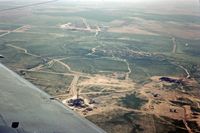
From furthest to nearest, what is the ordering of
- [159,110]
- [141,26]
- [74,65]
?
[141,26]
[74,65]
[159,110]

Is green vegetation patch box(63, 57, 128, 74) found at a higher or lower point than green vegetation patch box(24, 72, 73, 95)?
lower

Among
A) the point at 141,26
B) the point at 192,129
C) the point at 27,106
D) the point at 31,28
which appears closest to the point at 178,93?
the point at 192,129

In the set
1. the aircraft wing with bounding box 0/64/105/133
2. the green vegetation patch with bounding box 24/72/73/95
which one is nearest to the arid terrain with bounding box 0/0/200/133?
the green vegetation patch with bounding box 24/72/73/95

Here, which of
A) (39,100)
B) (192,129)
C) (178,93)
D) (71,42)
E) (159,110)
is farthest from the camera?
(71,42)

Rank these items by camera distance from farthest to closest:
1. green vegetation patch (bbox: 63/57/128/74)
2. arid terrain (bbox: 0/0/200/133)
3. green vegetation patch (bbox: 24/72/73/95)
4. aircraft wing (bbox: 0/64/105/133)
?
green vegetation patch (bbox: 63/57/128/74), green vegetation patch (bbox: 24/72/73/95), arid terrain (bbox: 0/0/200/133), aircraft wing (bbox: 0/64/105/133)

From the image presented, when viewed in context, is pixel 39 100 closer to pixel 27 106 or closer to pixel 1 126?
pixel 27 106

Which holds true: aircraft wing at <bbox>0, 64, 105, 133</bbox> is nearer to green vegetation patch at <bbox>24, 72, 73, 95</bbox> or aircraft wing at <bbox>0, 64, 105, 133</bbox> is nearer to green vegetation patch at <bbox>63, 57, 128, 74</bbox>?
green vegetation patch at <bbox>24, 72, 73, 95</bbox>

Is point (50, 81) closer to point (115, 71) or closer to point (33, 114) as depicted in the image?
point (115, 71)

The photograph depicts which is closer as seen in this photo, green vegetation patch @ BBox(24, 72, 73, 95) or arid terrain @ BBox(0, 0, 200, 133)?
arid terrain @ BBox(0, 0, 200, 133)

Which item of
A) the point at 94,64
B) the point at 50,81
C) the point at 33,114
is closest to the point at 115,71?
the point at 94,64
